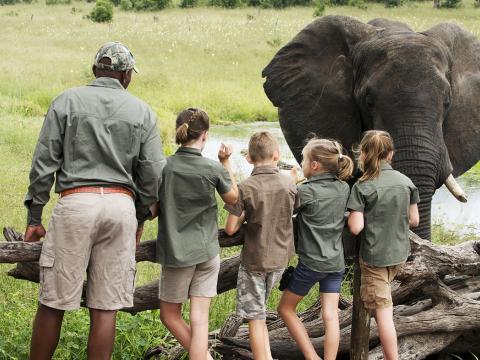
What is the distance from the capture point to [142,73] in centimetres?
2692

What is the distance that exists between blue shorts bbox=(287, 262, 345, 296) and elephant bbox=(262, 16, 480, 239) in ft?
5.94

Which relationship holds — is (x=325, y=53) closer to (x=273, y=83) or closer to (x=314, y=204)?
(x=273, y=83)

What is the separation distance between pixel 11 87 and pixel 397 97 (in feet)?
58.7

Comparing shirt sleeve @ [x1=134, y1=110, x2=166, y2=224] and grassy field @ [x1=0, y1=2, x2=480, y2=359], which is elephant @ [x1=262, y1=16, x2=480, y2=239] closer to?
grassy field @ [x1=0, y1=2, x2=480, y2=359]

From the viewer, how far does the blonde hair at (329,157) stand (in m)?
4.66

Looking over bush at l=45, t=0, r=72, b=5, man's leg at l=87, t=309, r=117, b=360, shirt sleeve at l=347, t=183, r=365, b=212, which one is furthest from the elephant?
bush at l=45, t=0, r=72, b=5

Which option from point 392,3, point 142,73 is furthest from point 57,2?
point 142,73

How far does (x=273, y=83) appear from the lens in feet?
28.9

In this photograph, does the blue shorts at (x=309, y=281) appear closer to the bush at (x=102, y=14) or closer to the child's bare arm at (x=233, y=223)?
the child's bare arm at (x=233, y=223)

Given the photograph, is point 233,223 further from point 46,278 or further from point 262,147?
point 46,278

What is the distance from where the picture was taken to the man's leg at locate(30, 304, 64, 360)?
4234 mm

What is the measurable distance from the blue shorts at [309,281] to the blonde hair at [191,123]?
3.20 feet

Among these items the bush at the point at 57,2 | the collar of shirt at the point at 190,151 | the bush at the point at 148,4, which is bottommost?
the bush at the point at 57,2

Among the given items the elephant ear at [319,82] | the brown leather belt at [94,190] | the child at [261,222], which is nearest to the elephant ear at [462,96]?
the elephant ear at [319,82]
